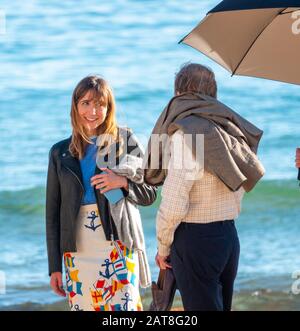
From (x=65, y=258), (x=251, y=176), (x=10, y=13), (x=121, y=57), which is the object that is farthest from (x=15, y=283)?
(x=10, y=13)

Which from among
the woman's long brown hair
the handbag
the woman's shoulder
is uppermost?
the woman's long brown hair

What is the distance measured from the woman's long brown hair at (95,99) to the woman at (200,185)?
37cm

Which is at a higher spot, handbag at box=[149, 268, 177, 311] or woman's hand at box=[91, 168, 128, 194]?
woman's hand at box=[91, 168, 128, 194]

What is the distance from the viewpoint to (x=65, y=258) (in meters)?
4.54

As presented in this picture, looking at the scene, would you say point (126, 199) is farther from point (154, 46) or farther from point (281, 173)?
point (154, 46)

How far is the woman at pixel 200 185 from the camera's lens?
162 inches

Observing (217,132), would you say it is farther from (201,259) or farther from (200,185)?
(201,259)

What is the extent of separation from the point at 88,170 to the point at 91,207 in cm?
17

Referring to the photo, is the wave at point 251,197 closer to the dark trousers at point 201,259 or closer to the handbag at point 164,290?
the handbag at point 164,290

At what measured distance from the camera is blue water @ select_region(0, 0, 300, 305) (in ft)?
30.8

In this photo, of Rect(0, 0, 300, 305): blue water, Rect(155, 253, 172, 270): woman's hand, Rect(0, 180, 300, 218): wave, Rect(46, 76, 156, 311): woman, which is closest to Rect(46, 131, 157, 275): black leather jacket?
Rect(46, 76, 156, 311): woman

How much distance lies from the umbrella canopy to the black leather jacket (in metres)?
0.77

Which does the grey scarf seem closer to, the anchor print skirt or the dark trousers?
the dark trousers

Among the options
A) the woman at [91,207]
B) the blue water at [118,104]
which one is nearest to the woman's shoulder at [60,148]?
the woman at [91,207]
